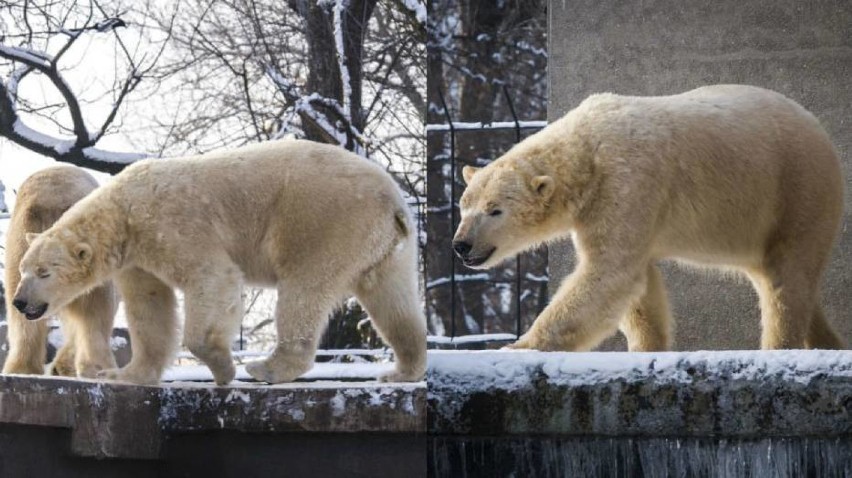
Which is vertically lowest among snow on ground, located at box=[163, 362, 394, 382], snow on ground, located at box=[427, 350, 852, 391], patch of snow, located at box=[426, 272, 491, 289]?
snow on ground, located at box=[163, 362, 394, 382]

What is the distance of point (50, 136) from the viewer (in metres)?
6.00

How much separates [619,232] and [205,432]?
4.33ft

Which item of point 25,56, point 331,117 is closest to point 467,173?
point 331,117

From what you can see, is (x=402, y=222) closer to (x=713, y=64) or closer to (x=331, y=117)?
(x=713, y=64)

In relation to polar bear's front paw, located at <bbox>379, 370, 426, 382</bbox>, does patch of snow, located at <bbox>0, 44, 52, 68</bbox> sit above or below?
above

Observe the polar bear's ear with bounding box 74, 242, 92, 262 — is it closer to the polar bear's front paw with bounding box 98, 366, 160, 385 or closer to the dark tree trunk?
the polar bear's front paw with bounding box 98, 366, 160, 385

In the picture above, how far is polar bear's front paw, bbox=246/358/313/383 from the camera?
3.53 metres

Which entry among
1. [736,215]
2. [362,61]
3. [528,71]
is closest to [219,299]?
[528,71]

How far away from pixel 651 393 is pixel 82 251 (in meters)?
2.23

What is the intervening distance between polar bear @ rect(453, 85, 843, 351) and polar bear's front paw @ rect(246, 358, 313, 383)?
900 millimetres

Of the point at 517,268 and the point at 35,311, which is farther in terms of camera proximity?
the point at 35,311

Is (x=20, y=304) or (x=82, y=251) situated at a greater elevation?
(x=82, y=251)

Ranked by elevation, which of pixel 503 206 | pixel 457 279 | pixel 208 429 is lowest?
pixel 208 429

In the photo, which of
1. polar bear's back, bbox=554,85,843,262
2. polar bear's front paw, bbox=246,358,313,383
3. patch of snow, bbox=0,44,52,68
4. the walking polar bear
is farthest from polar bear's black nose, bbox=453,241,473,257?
patch of snow, bbox=0,44,52,68
